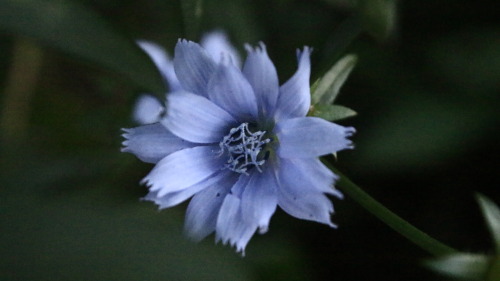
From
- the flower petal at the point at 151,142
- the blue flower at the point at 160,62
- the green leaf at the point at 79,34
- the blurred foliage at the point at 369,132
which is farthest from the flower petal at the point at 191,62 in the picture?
the blurred foliage at the point at 369,132

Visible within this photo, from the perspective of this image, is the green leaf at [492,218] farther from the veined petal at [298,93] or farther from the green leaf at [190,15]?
the green leaf at [190,15]

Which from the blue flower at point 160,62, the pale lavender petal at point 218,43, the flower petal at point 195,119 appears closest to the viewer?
the flower petal at point 195,119

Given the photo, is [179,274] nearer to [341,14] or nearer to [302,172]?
[302,172]

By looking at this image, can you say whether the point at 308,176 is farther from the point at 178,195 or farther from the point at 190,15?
the point at 190,15

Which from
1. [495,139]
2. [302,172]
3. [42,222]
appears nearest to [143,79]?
[302,172]

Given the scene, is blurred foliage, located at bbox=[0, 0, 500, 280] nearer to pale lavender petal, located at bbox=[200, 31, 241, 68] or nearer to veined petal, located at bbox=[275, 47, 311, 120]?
pale lavender petal, located at bbox=[200, 31, 241, 68]

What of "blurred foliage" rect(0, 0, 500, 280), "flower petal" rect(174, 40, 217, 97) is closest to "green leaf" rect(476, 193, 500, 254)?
"flower petal" rect(174, 40, 217, 97)
